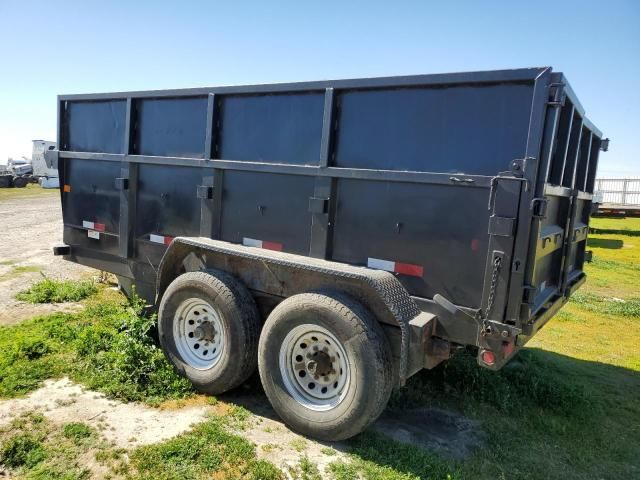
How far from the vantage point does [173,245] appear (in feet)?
15.6

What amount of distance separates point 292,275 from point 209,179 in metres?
1.37

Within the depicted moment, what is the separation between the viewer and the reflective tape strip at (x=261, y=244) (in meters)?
4.46

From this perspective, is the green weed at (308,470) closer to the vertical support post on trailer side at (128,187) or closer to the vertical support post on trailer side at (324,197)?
the vertical support post on trailer side at (324,197)

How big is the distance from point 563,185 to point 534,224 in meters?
1.28

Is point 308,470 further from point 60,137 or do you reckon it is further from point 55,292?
point 55,292

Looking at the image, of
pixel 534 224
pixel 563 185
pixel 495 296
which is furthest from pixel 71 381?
pixel 563 185

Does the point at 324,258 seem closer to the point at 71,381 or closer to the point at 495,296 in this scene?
the point at 495,296

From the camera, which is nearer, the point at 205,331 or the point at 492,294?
the point at 492,294

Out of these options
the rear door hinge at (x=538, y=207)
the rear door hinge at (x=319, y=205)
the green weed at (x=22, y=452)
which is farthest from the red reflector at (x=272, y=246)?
the green weed at (x=22, y=452)

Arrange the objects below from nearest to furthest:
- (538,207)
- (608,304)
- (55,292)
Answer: (538,207) < (55,292) < (608,304)

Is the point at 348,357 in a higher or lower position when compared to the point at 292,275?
lower

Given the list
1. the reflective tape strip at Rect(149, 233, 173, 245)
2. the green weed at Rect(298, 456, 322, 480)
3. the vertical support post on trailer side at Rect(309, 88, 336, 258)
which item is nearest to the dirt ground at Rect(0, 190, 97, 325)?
the reflective tape strip at Rect(149, 233, 173, 245)

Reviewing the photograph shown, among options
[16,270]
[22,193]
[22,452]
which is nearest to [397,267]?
[22,452]

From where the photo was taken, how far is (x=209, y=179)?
4824mm
